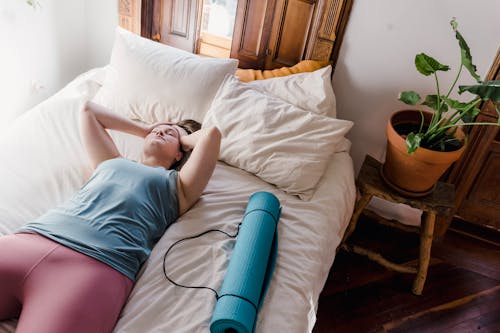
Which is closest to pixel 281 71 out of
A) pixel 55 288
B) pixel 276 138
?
pixel 276 138

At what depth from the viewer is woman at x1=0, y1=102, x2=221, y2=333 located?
3.16 ft

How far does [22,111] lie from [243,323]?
1713 millimetres

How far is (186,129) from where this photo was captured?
5.24 feet

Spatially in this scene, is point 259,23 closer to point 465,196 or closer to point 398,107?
point 398,107

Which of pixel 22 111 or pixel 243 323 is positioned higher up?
pixel 243 323

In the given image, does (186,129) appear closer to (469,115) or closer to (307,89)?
(307,89)

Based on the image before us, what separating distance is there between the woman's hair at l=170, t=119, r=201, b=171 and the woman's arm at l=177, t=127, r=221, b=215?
16cm

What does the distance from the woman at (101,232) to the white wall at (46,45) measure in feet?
2.41

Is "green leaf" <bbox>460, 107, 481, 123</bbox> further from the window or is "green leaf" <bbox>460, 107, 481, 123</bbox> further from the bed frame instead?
the window

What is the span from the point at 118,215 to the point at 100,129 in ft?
1.43

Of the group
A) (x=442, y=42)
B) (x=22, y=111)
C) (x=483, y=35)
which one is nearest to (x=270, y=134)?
(x=442, y=42)

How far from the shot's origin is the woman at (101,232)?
3.16ft

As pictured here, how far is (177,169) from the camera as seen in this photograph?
5.01 feet

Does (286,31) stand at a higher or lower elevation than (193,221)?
higher
